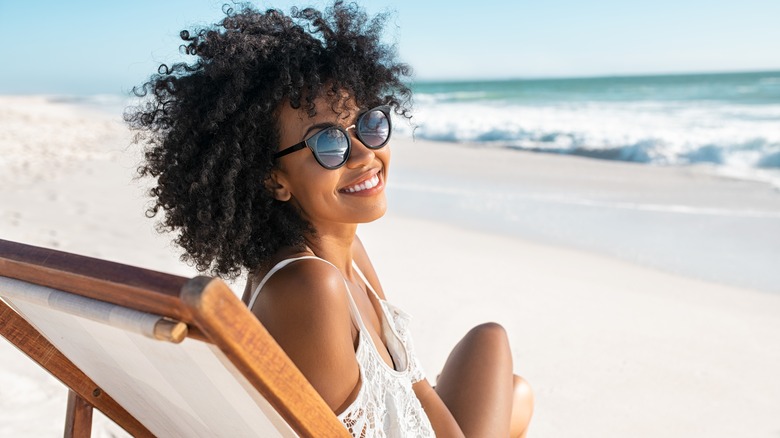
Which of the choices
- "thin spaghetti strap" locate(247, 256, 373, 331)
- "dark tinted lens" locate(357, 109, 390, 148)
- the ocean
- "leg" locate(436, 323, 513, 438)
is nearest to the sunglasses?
"dark tinted lens" locate(357, 109, 390, 148)

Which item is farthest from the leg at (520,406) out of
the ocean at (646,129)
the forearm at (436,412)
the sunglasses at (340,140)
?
the ocean at (646,129)

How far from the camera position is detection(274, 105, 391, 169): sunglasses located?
201 centimetres

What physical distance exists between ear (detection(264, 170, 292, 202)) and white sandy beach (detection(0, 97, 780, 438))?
0.68 m

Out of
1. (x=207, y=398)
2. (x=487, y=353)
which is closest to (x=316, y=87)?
(x=207, y=398)

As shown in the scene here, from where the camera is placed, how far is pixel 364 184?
6.97 feet

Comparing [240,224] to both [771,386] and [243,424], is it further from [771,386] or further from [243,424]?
[771,386]

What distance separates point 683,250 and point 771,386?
265 cm

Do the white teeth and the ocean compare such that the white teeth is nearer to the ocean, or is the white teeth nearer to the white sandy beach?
the white sandy beach

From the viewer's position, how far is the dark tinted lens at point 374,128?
2.10 m

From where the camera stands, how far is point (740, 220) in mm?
7480

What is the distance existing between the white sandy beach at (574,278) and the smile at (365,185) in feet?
2.75

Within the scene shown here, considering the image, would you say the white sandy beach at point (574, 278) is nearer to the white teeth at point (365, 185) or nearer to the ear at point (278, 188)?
the ear at point (278, 188)

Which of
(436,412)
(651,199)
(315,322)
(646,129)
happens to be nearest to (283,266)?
(315,322)

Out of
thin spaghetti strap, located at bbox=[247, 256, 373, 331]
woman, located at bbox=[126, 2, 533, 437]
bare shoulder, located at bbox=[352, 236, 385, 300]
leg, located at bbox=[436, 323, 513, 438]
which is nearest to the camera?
thin spaghetti strap, located at bbox=[247, 256, 373, 331]
